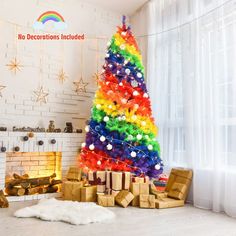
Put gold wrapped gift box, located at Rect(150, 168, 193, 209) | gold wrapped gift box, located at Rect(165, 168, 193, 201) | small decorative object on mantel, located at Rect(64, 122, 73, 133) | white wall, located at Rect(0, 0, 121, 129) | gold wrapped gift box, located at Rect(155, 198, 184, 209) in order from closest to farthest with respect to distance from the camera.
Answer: gold wrapped gift box, located at Rect(155, 198, 184, 209) → gold wrapped gift box, located at Rect(150, 168, 193, 209) → gold wrapped gift box, located at Rect(165, 168, 193, 201) → white wall, located at Rect(0, 0, 121, 129) → small decorative object on mantel, located at Rect(64, 122, 73, 133)

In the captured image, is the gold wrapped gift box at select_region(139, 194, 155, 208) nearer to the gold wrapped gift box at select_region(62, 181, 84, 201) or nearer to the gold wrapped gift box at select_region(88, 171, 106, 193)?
the gold wrapped gift box at select_region(88, 171, 106, 193)

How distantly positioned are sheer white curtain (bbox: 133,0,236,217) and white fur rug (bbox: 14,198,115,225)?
118 cm

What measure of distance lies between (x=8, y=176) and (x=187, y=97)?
8.02ft

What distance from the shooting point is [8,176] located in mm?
3686

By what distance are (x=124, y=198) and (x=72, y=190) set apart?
2.15 ft

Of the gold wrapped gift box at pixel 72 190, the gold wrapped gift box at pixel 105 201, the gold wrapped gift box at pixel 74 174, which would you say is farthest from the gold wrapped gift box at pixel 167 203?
the gold wrapped gift box at pixel 74 174

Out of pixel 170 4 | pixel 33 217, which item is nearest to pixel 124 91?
pixel 170 4

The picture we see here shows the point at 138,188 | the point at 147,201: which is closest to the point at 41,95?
the point at 138,188

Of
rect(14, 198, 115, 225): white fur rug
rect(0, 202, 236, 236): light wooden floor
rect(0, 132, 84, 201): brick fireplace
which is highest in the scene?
rect(0, 132, 84, 201): brick fireplace

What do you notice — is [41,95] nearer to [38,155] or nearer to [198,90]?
[38,155]

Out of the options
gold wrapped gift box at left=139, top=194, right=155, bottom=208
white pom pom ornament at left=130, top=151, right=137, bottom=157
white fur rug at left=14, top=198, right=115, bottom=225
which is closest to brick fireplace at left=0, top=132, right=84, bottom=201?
white fur rug at left=14, top=198, right=115, bottom=225

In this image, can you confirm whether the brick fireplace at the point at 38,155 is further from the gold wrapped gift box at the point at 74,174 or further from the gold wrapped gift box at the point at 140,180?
the gold wrapped gift box at the point at 140,180

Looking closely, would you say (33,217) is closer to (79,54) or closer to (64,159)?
(64,159)

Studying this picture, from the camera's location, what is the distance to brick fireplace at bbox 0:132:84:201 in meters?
3.45
